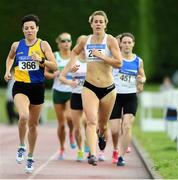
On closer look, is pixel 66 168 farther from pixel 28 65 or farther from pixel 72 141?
pixel 72 141

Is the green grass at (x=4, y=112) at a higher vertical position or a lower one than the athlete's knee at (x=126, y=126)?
lower

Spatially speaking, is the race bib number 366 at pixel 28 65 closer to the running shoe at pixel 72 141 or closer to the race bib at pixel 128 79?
the race bib at pixel 128 79

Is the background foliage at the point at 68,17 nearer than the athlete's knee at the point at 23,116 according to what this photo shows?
No

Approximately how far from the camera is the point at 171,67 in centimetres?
5206

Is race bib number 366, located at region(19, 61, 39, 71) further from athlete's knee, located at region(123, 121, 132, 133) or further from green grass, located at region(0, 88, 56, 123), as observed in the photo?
green grass, located at region(0, 88, 56, 123)

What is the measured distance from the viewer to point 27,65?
44.2 feet

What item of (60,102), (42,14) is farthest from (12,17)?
(60,102)

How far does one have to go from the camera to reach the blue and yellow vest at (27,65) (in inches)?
530

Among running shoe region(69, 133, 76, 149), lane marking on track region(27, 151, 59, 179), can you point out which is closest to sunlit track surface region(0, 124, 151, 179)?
lane marking on track region(27, 151, 59, 179)

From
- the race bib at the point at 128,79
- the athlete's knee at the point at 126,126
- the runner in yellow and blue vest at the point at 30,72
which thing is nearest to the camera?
the runner in yellow and blue vest at the point at 30,72

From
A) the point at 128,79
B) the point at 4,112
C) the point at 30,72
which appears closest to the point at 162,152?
the point at 128,79

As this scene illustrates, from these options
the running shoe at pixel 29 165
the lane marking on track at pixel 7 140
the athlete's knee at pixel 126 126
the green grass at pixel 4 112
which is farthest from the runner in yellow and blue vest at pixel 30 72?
the green grass at pixel 4 112

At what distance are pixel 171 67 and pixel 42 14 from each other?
8.92 meters

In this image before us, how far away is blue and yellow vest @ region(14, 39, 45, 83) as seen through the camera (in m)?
13.5
